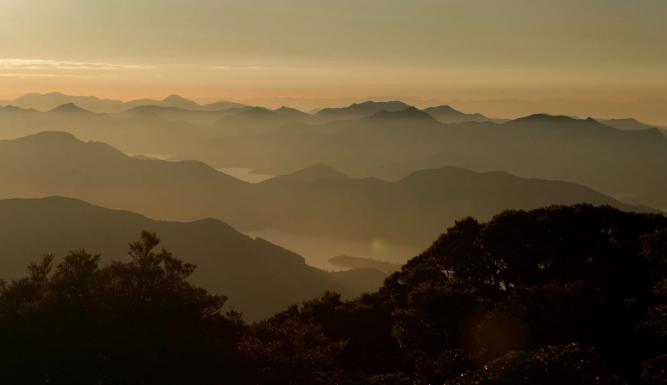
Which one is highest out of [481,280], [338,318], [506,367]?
[506,367]

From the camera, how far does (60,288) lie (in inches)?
1238

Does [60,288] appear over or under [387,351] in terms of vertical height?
over

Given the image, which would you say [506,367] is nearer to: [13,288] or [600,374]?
[600,374]

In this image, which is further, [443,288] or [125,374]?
[443,288]

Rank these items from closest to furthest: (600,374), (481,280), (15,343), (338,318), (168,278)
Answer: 1. (600,374)
2. (15,343)
3. (168,278)
4. (338,318)
5. (481,280)

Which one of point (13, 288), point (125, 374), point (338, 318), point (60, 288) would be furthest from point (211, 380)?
point (338, 318)

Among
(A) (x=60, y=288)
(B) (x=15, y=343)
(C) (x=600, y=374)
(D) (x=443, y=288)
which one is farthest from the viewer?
(D) (x=443, y=288)

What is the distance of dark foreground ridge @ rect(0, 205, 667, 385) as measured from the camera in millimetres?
23906

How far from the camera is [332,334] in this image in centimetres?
4322

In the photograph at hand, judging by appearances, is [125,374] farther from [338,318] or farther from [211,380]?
[338,318]

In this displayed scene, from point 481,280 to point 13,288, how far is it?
3796 cm

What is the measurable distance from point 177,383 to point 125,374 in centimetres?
242

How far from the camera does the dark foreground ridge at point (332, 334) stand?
78.4 feet

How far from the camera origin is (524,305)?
3159 cm
